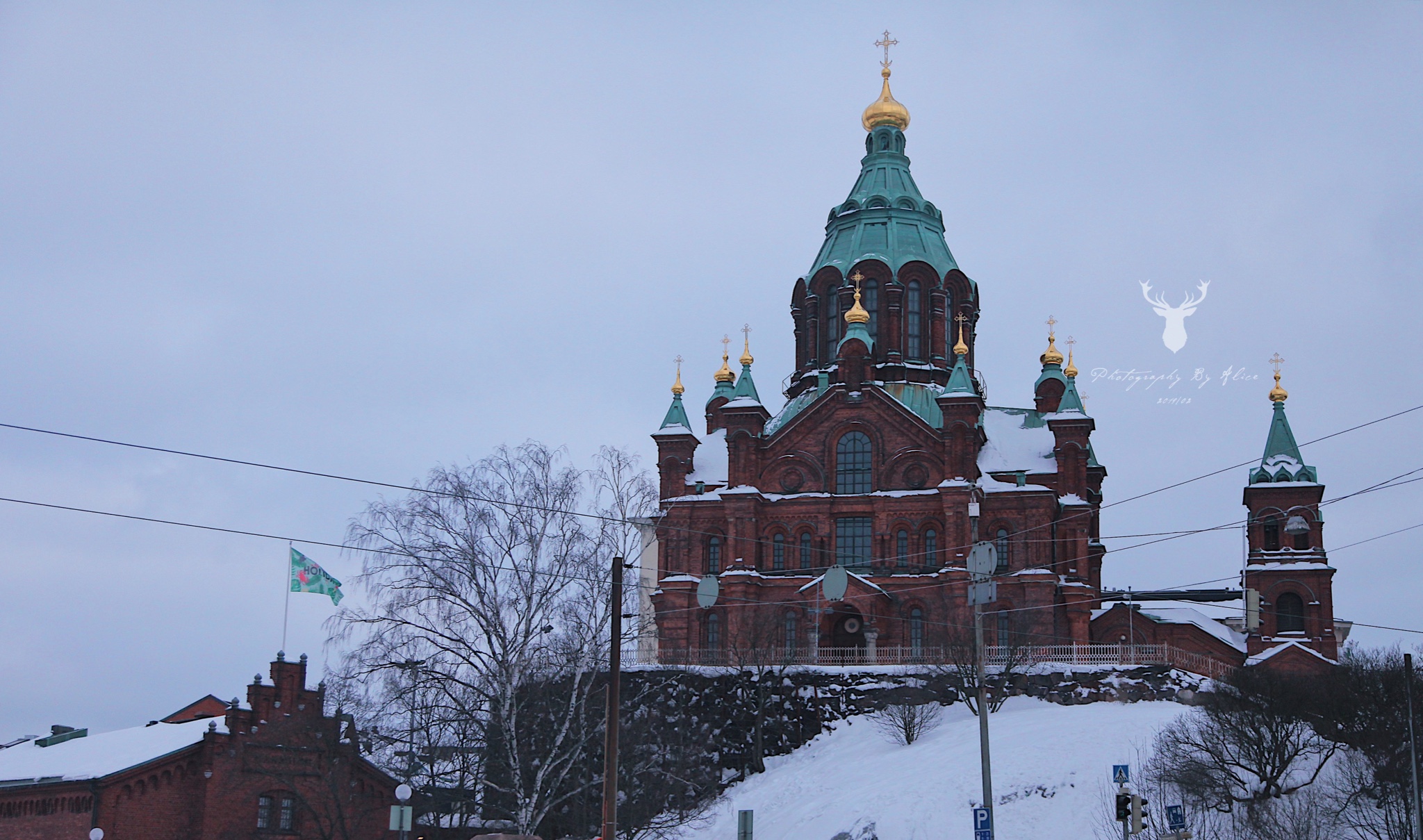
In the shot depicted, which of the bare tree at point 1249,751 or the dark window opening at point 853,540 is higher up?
the dark window opening at point 853,540

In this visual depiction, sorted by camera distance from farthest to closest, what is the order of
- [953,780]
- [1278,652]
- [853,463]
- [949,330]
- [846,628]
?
[949,330] < [853,463] < [1278,652] < [846,628] < [953,780]

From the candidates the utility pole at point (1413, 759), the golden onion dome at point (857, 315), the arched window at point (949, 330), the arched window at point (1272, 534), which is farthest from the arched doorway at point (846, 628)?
the utility pole at point (1413, 759)

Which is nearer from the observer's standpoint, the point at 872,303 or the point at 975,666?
the point at 975,666

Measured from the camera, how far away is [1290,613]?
6241 cm

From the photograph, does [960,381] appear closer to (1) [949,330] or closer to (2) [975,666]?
(1) [949,330]

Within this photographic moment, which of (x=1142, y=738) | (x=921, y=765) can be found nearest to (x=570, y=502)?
(x=921, y=765)

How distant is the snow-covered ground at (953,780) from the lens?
40.2 m

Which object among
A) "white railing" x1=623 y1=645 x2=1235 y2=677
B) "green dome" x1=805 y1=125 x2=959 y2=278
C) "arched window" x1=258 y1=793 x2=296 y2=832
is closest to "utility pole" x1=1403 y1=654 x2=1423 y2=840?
"white railing" x1=623 y1=645 x2=1235 y2=677

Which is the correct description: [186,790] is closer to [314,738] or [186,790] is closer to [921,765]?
[314,738]

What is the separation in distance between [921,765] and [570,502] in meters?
13.0

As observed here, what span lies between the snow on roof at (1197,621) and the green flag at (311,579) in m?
33.7

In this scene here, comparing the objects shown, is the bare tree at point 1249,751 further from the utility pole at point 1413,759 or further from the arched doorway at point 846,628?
the arched doorway at point 846,628

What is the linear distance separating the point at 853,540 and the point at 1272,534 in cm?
1722

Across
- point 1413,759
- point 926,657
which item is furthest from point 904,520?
point 1413,759
